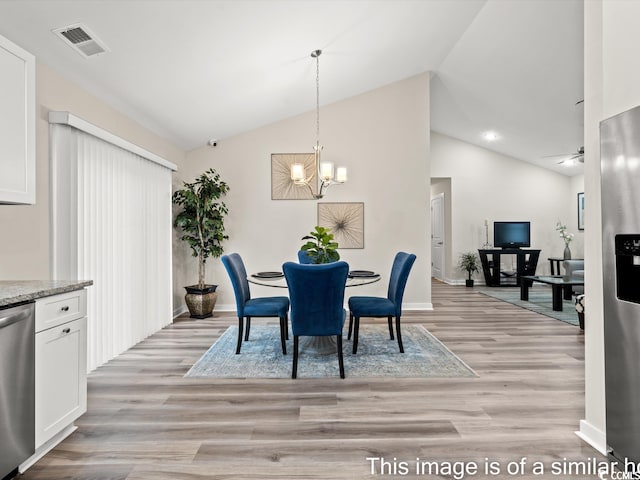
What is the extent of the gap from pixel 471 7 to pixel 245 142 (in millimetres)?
3337

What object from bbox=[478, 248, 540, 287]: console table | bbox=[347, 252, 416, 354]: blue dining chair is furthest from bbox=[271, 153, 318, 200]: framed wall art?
bbox=[478, 248, 540, 287]: console table

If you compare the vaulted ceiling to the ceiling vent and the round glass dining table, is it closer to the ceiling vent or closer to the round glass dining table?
the ceiling vent

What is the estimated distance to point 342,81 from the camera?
5.02 meters

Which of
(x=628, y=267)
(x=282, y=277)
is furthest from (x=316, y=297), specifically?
(x=628, y=267)

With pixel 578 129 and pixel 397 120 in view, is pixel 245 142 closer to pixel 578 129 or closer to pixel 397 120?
pixel 397 120

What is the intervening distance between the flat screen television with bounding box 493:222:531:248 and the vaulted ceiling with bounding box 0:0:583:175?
2100 mm

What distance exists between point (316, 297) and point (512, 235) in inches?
265

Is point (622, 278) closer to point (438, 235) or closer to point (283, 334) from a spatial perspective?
point (283, 334)

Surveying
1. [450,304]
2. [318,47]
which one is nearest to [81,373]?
[318,47]

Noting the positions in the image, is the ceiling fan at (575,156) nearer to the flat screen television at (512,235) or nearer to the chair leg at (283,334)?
the flat screen television at (512,235)

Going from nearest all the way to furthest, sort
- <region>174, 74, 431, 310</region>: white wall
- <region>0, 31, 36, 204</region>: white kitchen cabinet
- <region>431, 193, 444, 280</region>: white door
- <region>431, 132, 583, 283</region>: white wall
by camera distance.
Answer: <region>0, 31, 36, 204</region>: white kitchen cabinet < <region>174, 74, 431, 310</region>: white wall < <region>431, 132, 583, 283</region>: white wall < <region>431, 193, 444, 280</region>: white door

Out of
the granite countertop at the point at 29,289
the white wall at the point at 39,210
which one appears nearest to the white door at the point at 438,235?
the white wall at the point at 39,210

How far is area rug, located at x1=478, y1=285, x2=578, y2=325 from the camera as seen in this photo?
517cm

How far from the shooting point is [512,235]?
26.7 ft
